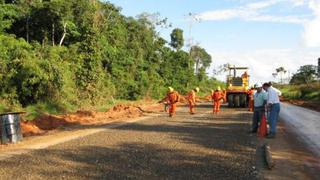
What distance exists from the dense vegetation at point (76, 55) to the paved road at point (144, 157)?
12004 mm

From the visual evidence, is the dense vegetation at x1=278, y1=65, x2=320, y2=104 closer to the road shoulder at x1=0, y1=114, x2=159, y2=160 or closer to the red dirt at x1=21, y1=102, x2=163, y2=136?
the red dirt at x1=21, y1=102, x2=163, y2=136

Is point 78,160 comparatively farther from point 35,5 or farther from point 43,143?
point 35,5

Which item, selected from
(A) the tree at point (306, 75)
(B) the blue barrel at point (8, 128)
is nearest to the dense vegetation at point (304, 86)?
(A) the tree at point (306, 75)

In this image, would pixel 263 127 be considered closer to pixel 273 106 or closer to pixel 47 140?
pixel 273 106

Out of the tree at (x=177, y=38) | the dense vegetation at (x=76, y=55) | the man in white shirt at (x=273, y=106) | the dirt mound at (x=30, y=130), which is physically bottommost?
the dirt mound at (x=30, y=130)

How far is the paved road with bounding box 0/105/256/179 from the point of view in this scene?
11.1m

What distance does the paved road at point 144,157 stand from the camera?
1107 cm

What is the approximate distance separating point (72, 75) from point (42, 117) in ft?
33.0

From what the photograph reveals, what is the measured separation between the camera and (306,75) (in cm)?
9338

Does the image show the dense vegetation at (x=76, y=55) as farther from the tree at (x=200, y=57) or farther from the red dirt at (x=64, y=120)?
the tree at (x=200, y=57)

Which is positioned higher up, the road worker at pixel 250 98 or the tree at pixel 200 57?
the tree at pixel 200 57

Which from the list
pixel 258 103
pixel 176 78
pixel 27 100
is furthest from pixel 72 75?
pixel 176 78

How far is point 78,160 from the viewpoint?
41.8 feet

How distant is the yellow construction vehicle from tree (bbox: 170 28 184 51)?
42457 millimetres
